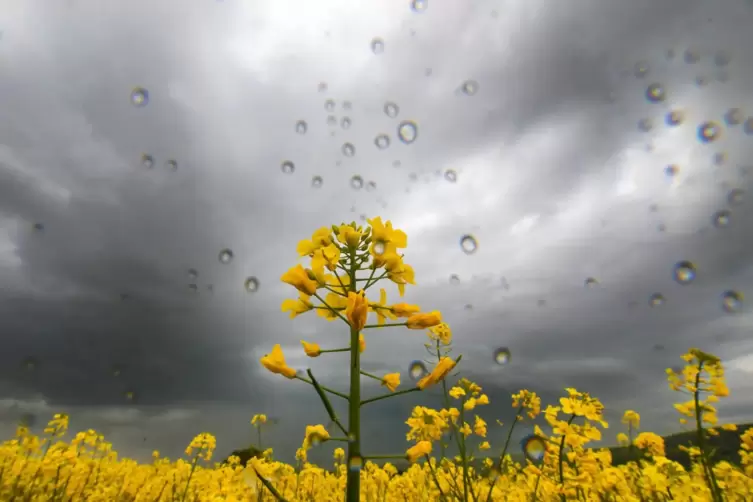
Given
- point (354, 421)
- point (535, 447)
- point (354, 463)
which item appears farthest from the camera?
point (535, 447)

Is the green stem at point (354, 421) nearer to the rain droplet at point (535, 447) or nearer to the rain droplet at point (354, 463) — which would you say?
the rain droplet at point (354, 463)

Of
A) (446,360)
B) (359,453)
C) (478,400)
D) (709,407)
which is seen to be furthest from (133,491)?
(709,407)

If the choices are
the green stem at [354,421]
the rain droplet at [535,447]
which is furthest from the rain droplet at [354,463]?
the rain droplet at [535,447]

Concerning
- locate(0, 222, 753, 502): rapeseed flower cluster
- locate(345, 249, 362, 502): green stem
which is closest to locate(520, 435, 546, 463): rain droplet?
locate(0, 222, 753, 502): rapeseed flower cluster

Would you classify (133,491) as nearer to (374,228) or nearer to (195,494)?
(195,494)

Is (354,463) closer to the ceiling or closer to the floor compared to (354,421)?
closer to the floor

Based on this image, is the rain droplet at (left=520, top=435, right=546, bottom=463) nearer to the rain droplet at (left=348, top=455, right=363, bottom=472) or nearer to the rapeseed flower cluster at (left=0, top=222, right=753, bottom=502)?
the rapeseed flower cluster at (left=0, top=222, right=753, bottom=502)

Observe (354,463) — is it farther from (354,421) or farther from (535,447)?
(535,447)

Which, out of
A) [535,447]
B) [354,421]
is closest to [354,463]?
[354,421]
